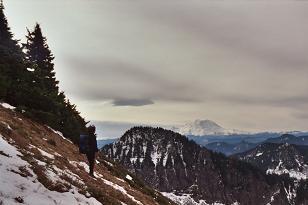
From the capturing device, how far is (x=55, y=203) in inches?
600

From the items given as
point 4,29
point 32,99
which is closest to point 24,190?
point 32,99

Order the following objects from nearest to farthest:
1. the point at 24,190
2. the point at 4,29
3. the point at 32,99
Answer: the point at 24,190
the point at 32,99
the point at 4,29

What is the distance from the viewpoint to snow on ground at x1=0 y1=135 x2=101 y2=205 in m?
13.9

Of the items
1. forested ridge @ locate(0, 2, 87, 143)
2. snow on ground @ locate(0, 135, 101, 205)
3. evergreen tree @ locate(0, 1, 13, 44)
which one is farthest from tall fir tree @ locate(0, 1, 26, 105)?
evergreen tree @ locate(0, 1, 13, 44)

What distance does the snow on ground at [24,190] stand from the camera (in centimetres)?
1388

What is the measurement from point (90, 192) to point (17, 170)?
422 centimetres

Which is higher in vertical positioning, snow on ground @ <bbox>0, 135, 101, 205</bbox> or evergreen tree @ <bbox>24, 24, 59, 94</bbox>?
evergreen tree @ <bbox>24, 24, 59, 94</bbox>

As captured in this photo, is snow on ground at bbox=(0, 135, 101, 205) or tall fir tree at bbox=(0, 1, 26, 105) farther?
tall fir tree at bbox=(0, 1, 26, 105)

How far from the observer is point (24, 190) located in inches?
582

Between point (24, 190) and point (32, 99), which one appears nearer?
point (24, 190)

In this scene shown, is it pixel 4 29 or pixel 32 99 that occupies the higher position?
pixel 4 29

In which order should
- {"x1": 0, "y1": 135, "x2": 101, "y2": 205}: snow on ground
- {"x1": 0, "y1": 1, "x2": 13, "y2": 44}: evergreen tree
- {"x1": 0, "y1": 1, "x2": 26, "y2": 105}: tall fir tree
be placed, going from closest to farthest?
{"x1": 0, "y1": 135, "x2": 101, "y2": 205}: snow on ground → {"x1": 0, "y1": 1, "x2": 26, "y2": 105}: tall fir tree → {"x1": 0, "y1": 1, "x2": 13, "y2": 44}: evergreen tree

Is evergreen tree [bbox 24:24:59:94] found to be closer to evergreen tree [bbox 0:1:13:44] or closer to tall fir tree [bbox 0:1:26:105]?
evergreen tree [bbox 0:1:13:44]

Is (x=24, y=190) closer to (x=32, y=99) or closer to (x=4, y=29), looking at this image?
(x=32, y=99)
